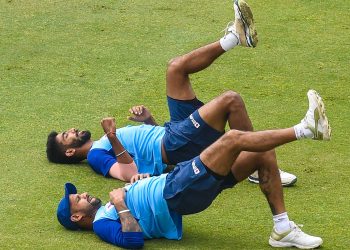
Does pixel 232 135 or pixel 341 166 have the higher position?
pixel 232 135

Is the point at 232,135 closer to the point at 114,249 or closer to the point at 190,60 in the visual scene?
the point at 114,249

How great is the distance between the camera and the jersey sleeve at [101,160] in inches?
408

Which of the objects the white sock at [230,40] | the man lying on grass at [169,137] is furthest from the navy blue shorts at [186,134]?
the white sock at [230,40]

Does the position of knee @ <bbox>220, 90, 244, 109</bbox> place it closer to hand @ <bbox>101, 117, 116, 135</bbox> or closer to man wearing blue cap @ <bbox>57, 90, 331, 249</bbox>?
man wearing blue cap @ <bbox>57, 90, 331, 249</bbox>

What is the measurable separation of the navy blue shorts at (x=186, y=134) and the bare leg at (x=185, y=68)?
8 centimetres

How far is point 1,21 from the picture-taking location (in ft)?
48.9

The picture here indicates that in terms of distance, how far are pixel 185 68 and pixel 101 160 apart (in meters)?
1.21

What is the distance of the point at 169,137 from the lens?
10180 millimetres

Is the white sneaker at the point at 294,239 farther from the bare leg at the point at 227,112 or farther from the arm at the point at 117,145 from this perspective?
the arm at the point at 117,145

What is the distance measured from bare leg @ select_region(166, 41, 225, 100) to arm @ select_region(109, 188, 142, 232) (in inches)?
63.8

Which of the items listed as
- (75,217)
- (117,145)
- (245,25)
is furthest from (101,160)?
(245,25)

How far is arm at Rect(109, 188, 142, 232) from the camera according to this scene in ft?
28.9

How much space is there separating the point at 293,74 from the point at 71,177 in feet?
12.7

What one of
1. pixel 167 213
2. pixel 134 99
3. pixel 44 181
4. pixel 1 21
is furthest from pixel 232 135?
pixel 1 21
